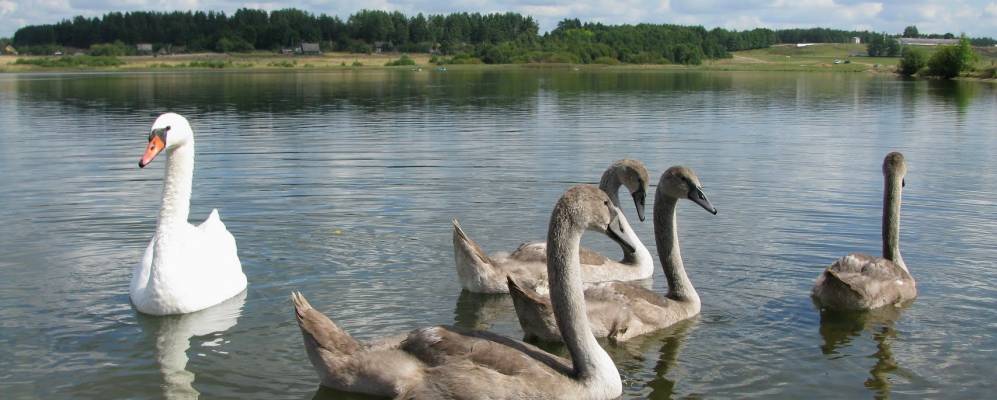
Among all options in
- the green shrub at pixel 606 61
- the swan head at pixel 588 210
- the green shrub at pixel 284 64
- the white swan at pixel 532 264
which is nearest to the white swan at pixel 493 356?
the swan head at pixel 588 210

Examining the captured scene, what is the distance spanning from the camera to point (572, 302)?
8.18 meters

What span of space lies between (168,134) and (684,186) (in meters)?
5.64

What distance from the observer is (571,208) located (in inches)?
314

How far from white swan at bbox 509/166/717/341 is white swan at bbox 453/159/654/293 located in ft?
1.25

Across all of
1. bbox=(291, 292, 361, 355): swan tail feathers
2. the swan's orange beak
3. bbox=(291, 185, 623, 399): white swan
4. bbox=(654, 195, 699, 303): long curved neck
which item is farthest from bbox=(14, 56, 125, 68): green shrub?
bbox=(291, 185, 623, 399): white swan

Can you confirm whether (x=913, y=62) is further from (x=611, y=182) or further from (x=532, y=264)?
(x=532, y=264)

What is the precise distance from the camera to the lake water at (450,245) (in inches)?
369

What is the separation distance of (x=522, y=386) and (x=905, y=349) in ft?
14.3

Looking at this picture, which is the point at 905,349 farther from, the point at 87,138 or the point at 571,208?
the point at 87,138

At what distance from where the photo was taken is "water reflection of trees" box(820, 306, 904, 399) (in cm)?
909

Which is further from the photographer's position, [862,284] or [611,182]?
[611,182]

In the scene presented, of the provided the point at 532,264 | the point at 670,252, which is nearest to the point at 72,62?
the point at 532,264

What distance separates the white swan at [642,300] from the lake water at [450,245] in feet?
0.66

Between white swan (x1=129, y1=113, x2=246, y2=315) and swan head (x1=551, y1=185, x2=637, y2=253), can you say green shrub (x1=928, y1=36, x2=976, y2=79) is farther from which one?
swan head (x1=551, y1=185, x2=637, y2=253)
